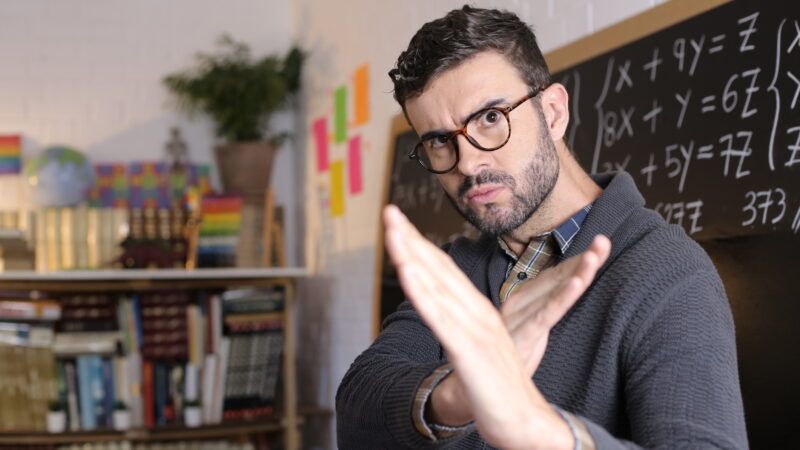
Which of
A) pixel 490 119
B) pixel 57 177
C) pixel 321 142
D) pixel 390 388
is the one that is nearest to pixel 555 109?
pixel 490 119

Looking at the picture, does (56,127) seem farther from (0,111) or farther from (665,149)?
(665,149)

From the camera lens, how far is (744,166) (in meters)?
1.68

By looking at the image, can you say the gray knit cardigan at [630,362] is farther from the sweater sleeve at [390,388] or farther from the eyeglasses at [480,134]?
the eyeglasses at [480,134]

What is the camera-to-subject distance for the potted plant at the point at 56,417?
11.5 ft

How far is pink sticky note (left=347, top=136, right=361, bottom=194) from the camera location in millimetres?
3646

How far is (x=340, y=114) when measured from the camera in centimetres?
385

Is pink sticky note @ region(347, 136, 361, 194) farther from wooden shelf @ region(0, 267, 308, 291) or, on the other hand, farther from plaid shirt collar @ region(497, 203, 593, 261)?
plaid shirt collar @ region(497, 203, 593, 261)

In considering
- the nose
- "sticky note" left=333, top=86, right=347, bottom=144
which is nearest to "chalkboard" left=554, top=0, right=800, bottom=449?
the nose

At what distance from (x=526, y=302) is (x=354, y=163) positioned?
2661 millimetres

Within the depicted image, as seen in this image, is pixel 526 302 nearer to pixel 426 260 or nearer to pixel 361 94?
pixel 426 260

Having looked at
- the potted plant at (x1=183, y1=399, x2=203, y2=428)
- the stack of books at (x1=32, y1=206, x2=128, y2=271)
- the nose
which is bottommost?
the potted plant at (x1=183, y1=399, x2=203, y2=428)

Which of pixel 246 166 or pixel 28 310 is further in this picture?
pixel 246 166

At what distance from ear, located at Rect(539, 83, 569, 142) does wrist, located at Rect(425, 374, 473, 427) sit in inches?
21.2

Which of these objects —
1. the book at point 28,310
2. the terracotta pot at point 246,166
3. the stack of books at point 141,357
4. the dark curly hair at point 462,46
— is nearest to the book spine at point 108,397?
the stack of books at point 141,357
